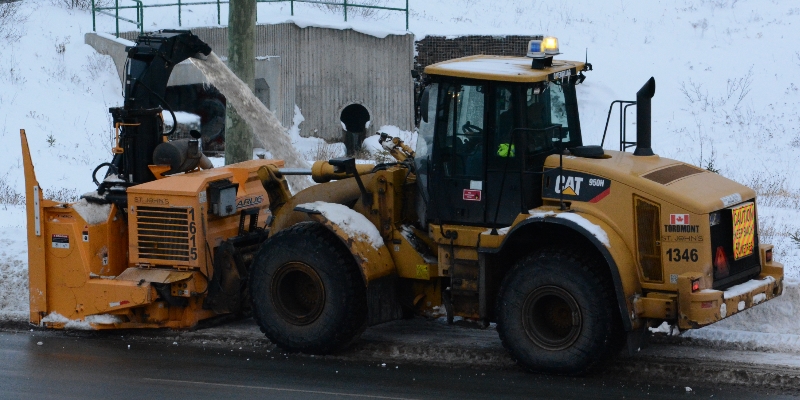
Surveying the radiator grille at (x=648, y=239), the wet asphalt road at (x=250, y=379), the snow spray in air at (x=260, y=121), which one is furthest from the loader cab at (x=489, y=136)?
the snow spray in air at (x=260, y=121)

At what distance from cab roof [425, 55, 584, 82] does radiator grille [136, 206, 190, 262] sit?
2625mm

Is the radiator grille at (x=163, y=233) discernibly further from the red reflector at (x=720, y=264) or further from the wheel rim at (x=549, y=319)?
the red reflector at (x=720, y=264)

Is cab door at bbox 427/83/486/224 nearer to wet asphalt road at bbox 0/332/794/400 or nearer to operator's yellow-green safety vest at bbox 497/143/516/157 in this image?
operator's yellow-green safety vest at bbox 497/143/516/157

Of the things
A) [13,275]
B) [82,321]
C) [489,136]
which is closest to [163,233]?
[82,321]

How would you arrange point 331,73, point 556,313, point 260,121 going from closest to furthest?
point 556,313 → point 260,121 → point 331,73

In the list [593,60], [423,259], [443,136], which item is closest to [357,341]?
[423,259]

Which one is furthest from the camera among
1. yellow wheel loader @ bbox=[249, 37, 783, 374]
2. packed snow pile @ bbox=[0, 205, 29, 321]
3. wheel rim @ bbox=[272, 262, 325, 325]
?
packed snow pile @ bbox=[0, 205, 29, 321]

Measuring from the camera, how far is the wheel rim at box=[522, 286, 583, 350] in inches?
300

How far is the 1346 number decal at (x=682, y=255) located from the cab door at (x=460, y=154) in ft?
4.91

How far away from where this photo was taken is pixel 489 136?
7.94 meters

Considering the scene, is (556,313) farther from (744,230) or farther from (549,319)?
(744,230)

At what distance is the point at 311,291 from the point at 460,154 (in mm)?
1734

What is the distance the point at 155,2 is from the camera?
2675 centimetres

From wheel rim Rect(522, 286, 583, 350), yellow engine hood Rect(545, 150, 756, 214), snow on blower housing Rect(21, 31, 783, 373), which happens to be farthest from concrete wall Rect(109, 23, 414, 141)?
wheel rim Rect(522, 286, 583, 350)
